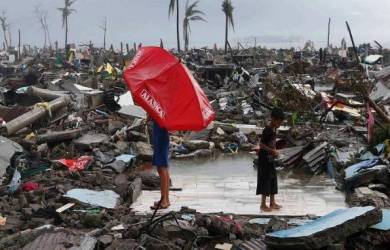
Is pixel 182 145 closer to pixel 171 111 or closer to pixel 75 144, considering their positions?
pixel 75 144

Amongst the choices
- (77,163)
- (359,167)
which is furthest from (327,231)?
(77,163)

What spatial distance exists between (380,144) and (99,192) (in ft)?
15.4

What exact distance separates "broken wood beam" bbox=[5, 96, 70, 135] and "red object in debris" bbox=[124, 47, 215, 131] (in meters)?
6.44

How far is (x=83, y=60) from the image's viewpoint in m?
37.9

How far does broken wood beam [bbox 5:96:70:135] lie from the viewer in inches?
499

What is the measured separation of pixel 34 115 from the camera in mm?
13570

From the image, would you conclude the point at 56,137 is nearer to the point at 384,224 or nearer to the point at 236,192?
the point at 236,192

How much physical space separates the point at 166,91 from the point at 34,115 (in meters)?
7.66

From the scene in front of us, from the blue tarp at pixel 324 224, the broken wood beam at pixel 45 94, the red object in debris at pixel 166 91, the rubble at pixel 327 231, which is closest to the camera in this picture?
the rubble at pixel 327 231

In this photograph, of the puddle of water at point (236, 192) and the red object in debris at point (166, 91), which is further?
the puddle of water at point (236, 192)

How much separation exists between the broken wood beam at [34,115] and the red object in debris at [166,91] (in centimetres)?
644

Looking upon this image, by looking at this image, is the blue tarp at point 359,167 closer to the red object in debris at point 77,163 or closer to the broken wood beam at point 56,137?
the red object in debris at point 77,163

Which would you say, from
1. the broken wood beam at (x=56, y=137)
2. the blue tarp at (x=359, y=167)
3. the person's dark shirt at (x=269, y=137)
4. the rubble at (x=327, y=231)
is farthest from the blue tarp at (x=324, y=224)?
the broken wood beam at (x=56, y=137)

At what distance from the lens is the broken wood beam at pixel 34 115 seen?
12.7m
